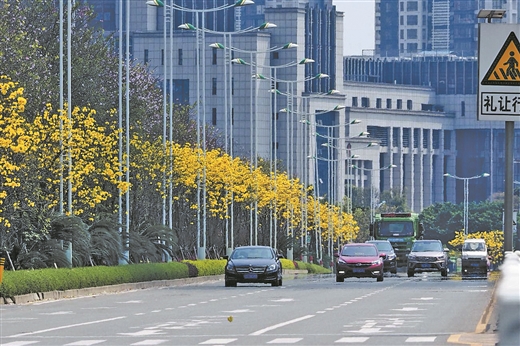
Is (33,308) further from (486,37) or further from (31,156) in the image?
(486,37)

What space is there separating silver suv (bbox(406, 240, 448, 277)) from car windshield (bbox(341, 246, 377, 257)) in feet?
29.9

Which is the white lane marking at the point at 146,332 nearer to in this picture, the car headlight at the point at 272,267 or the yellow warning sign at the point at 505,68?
the yellow warning sign at the point at 505,68

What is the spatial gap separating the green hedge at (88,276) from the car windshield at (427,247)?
44.4ft

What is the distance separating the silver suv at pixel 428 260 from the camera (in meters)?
68.4

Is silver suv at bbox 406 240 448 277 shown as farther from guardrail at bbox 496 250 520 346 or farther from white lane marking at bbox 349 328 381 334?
guardrail at bbox 496 250 520 346

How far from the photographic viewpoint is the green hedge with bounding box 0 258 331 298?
3534 centimetres

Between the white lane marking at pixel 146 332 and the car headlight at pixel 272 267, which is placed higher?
the white lane marking at pixel 146 332

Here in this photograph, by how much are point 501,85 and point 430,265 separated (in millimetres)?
48678

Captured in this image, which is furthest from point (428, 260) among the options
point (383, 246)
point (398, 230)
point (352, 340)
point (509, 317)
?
point (509, 317)

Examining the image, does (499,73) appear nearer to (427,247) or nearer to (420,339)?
(420,339)

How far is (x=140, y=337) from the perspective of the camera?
2216 centimetres

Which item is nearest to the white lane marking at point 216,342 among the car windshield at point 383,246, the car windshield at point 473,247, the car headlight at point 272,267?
the car headlight at point 272,267

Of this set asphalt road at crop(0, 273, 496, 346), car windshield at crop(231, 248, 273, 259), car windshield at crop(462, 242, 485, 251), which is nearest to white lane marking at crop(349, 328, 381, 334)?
asphalt road at crop(0, 273, 496, 346)

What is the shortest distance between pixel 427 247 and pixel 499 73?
165 ft
